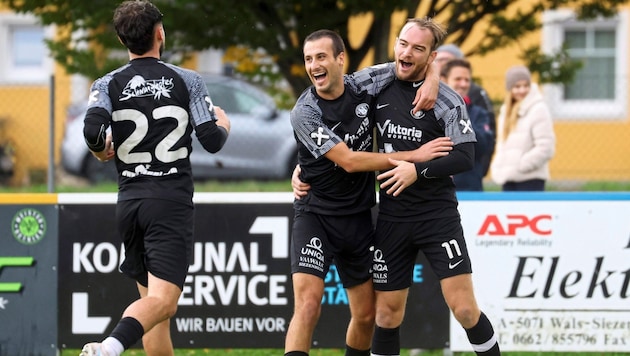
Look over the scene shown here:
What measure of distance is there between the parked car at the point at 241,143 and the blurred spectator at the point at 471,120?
7.31 m

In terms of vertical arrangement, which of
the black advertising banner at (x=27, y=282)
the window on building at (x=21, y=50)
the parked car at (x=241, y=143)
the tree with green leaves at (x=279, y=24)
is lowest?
the black advertising banner at (x=27, y=282)

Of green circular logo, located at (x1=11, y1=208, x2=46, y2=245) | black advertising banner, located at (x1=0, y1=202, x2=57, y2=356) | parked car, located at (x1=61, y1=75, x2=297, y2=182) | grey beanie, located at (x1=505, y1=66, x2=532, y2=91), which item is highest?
grey beanie, located at (x1=505, y1=66, x2=532, y2=91)

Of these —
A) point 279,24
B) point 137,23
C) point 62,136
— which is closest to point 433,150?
point 137,23

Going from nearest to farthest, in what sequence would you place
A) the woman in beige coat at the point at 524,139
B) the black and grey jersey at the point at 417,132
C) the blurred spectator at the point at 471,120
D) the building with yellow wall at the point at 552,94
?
1. the black and grey jersey at the point at 417,132
2. the blurred spectator at the point at 471,120
3. the woman in beige coat at the point at 524,139
4. the building with yellow wall at the point at 552,94

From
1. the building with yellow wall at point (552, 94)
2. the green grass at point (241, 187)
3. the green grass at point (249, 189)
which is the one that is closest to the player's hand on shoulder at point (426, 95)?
the green grass at point (249, 189)

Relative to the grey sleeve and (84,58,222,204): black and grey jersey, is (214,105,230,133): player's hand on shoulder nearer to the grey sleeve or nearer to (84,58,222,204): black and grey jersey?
(84,58,222,204): black and grey jersey

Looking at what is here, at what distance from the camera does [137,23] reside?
5996 millimetres

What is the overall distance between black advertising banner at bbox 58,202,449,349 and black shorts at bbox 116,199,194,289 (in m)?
1.63

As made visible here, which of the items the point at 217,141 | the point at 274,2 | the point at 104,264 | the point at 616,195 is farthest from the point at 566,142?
the point at 217,141

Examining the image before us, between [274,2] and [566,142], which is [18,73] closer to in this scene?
[566,142]

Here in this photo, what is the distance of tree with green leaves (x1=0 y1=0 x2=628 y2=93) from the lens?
10602mm

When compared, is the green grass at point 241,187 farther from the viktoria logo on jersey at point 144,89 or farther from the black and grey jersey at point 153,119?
Answer: the viktoria logo on jersey at point 144,89

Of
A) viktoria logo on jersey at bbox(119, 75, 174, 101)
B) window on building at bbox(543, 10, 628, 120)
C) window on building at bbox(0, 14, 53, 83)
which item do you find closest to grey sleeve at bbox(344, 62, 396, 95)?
viktoria logo on jersey at bbox(119, 75, 174, 101)

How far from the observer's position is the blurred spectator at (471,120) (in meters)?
8.62
